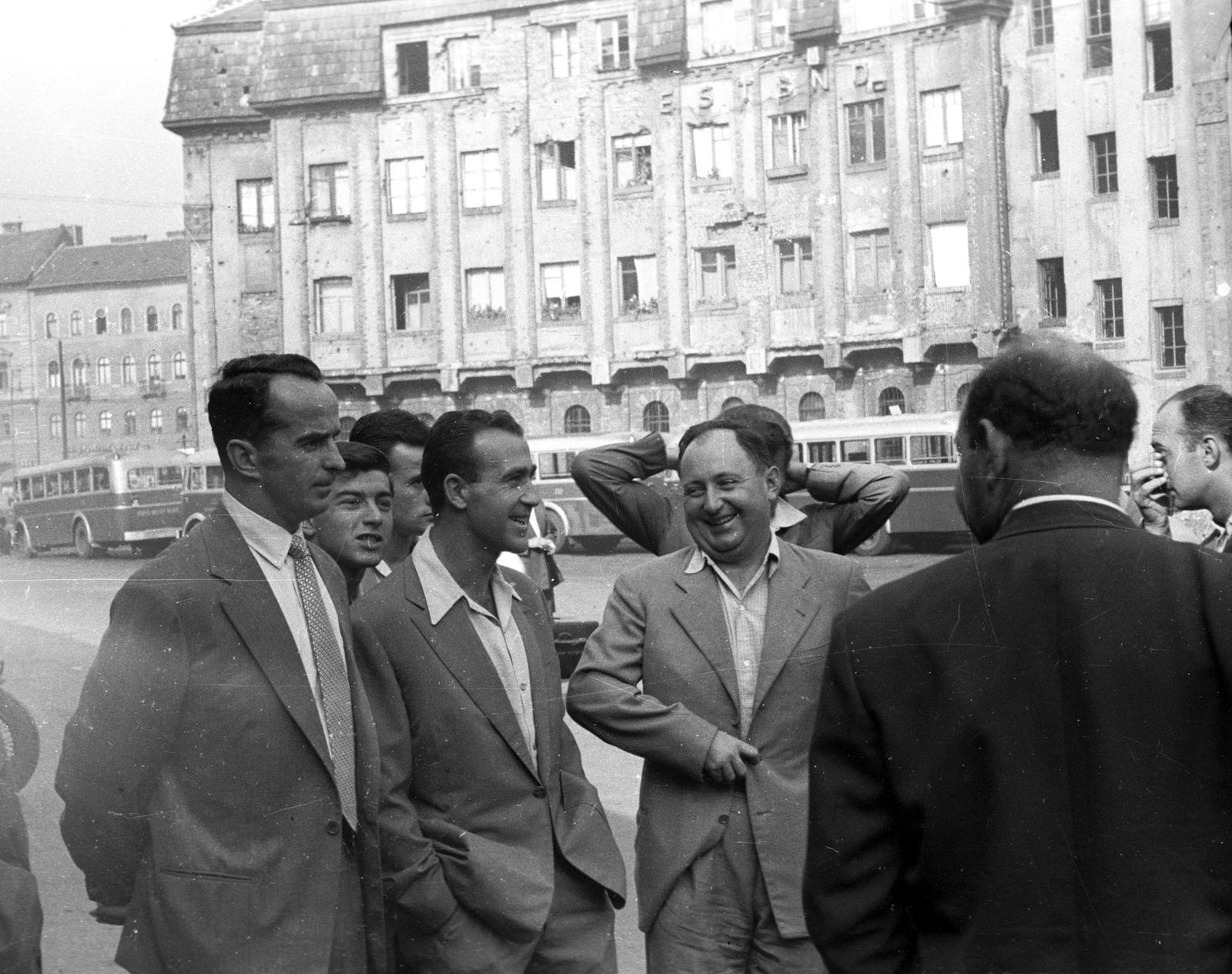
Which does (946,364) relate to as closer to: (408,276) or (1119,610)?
(408,276)

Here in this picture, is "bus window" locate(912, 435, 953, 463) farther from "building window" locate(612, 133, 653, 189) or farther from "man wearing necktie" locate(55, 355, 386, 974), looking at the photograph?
"man wearing necktie" locate(55, 355, 386, 974)

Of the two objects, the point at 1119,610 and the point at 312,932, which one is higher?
the point at 1119,610

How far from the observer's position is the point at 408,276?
418 cm

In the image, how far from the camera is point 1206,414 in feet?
10.6

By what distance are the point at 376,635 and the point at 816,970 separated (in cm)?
113

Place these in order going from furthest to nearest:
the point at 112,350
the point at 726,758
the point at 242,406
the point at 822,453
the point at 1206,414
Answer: the point at 822,453 < the point at 112,350 < the point at 1206,414 < the point at 726,758 < the point at 242,406

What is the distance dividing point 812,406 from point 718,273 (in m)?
0.50

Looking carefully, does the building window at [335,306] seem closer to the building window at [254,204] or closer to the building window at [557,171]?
the building window at [254,204]

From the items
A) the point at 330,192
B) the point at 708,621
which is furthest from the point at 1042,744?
the point at 330,192

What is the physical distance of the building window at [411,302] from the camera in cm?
414

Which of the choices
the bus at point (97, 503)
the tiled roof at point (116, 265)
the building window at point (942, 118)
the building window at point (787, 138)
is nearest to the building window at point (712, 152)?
the building window at point (787, 138)

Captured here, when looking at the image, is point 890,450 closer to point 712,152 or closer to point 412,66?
point 712,152

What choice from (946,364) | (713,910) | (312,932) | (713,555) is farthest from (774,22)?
(312,932)

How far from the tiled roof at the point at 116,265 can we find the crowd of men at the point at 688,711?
696 mm
